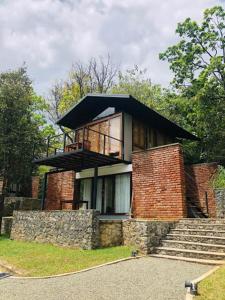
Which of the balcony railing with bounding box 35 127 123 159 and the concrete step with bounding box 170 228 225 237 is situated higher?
the balcony railing with bounding box 35 127 123 159

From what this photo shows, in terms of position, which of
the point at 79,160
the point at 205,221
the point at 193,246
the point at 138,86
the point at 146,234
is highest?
the point at 138,86

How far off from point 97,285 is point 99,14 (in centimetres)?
859

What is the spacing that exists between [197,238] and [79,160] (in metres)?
7.17

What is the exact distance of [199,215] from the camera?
541 inches

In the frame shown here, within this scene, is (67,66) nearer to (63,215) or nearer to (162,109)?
(162,109)

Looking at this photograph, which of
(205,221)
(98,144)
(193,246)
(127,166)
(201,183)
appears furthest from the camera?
(98,144)

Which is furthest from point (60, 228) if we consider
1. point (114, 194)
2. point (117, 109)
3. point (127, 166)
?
point (117, 109)

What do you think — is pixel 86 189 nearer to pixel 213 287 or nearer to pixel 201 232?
pixel 201 232

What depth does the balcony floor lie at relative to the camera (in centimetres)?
1341

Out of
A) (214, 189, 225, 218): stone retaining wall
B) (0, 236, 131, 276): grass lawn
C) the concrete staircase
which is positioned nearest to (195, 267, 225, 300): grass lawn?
the concrete staircase

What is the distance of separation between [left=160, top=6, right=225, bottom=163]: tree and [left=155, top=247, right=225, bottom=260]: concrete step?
9.75 meters

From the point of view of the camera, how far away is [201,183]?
14852mm

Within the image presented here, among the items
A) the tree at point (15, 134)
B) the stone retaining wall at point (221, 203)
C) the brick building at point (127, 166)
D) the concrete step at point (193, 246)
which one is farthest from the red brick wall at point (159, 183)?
the tree at point (15, 134)

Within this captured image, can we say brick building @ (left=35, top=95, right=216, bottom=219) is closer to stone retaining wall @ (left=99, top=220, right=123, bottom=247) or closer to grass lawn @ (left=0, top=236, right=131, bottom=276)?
stone retaining wall @ (left=99, top=220, right=123, bottom=247)
